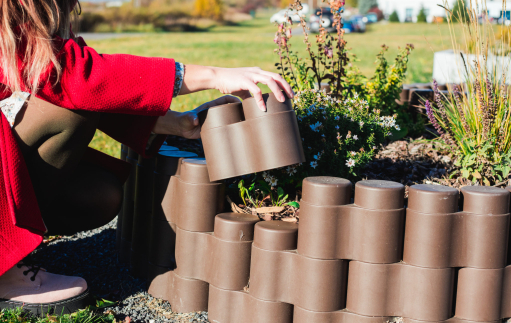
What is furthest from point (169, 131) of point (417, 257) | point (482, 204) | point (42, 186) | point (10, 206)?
point (482, 204)

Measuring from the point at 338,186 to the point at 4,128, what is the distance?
43.5 inches

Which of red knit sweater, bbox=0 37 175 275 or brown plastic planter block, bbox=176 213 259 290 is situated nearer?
red knit sweater, bbox=0 37 175 275

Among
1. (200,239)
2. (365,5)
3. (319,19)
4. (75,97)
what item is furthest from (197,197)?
(365,5)

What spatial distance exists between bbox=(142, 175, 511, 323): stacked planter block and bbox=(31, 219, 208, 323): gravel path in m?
0.40

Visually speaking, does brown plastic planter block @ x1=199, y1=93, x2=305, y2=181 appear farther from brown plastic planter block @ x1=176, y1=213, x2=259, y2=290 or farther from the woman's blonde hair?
the woman's blonde hair

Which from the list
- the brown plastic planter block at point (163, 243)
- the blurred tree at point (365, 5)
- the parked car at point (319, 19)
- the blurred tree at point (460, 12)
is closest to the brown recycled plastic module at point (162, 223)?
the brown plastic planter block at point (163, 243)

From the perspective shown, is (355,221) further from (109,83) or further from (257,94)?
(109,83)

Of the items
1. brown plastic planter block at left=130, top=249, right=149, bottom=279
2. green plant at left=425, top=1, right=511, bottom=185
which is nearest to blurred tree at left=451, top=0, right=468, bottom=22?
green plant at left=425, top=1, right=511, bottom=185

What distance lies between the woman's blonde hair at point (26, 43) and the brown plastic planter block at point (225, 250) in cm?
74

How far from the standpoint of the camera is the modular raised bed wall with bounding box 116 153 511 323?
1507mm

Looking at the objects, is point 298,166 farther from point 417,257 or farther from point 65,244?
point 65,244

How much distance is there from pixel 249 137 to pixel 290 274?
19.1 inches

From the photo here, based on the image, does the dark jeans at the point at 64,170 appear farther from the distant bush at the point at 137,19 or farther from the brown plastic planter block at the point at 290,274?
the distant bush at the point at 137,19

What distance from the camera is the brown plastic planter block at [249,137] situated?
1585 millimetres
